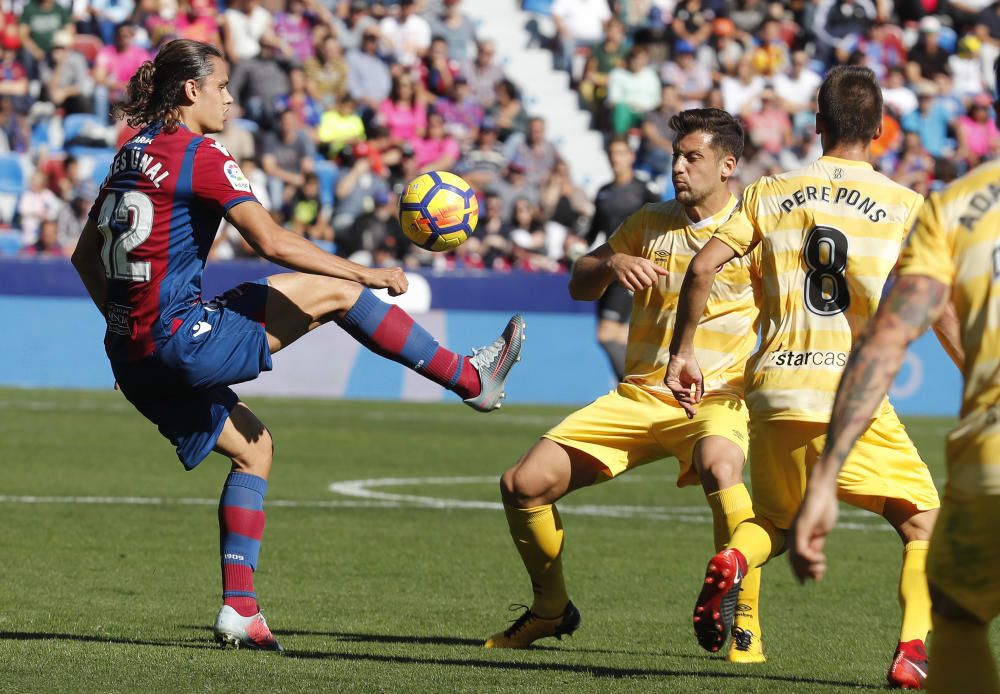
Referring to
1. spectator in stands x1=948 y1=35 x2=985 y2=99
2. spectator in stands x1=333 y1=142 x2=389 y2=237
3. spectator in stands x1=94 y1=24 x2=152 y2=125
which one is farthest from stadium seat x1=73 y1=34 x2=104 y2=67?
spectator in stands x1=948 y1=35 x2=985 y2=99

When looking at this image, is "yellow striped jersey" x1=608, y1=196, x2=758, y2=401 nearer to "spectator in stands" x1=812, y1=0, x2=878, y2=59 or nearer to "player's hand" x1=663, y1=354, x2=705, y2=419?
"player's hand" x1=663, y1=354, x2=705, y2=419

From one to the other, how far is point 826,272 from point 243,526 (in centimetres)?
252

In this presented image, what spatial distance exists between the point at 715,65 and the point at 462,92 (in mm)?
5203

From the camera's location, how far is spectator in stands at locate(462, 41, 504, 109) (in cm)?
2638

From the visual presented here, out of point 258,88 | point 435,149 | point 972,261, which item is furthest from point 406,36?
point 972,261

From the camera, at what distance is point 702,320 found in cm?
716

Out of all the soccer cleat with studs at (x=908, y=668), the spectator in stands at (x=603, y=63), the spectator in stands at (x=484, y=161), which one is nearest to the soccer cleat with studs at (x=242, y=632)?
the soccer cleat with studs at (x=908, y=668)

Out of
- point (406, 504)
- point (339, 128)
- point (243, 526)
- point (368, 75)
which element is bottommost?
point (406, 504)

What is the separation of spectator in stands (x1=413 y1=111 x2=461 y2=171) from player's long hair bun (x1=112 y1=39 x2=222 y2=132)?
58.3 feet

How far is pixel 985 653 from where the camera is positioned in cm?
374

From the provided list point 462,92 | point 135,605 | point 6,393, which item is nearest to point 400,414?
point 6,393

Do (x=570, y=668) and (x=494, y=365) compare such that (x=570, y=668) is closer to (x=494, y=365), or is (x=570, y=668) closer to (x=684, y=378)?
(x=684, y=378)

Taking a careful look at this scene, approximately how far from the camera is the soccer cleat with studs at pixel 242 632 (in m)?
6.43

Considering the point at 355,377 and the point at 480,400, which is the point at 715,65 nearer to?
the point at 355,377
